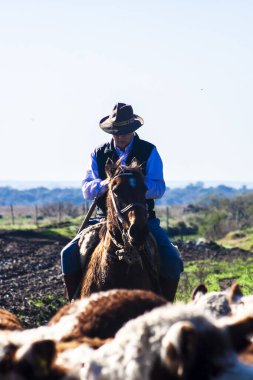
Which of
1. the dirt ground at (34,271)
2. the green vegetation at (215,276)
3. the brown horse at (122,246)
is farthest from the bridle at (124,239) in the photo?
the green vegetation at (215,276)

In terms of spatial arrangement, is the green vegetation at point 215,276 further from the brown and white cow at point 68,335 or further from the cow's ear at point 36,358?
the cow's ear at point 36,358

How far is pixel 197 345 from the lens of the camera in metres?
4.35

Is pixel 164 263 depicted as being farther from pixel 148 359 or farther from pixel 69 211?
pixel 69 211

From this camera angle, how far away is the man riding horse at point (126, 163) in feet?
31.2

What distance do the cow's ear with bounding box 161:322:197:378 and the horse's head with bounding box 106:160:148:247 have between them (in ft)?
14.1

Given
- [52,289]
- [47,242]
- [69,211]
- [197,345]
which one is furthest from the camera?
[69,211]

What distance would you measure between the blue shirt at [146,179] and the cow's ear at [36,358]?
4809mm

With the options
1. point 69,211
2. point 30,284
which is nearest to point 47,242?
point 30,284

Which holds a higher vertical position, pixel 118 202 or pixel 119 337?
pixel 118 202

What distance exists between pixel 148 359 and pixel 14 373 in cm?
81

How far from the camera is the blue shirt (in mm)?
9562

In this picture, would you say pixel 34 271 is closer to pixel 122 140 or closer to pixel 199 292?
pixel 122 140

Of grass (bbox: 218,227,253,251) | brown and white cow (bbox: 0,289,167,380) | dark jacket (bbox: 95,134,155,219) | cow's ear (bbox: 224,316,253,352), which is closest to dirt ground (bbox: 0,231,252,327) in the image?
grass (bbox: 218,227,253,251)

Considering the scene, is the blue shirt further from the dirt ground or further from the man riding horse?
the dirt ground
